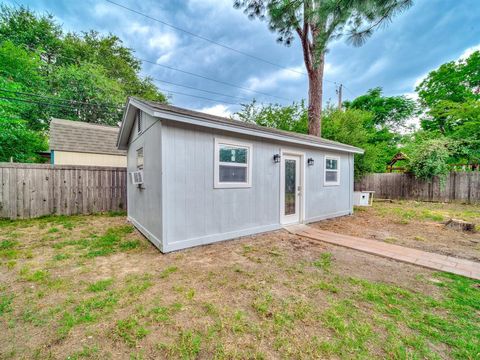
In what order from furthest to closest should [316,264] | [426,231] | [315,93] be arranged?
1. [315,93]
2. [426,231]
3. [316,264]

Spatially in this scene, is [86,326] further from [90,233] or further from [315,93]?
[315,93]

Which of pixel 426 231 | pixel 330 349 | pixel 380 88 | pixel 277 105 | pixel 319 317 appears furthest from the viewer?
pixel 380 88

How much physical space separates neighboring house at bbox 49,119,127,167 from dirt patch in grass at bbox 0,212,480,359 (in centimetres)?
855

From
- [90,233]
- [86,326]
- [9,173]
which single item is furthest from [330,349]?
[9,173]

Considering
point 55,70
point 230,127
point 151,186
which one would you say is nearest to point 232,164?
point 230,127

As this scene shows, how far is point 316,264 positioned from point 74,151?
1267 centimetres

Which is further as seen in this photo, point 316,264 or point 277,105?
point 277,105

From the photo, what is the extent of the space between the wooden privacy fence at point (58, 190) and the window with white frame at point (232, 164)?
5393mm

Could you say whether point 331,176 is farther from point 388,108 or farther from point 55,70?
point 55,70

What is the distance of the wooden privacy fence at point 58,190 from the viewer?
20.4 feet

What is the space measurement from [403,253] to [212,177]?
4103 mm

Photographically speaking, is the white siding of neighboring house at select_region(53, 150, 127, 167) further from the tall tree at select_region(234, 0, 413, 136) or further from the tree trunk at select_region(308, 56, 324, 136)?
the tree trunk at select_region(308, 56, 324, 136)

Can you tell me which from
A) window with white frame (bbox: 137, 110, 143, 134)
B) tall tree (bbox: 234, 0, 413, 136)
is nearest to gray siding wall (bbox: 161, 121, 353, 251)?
window with white frame (bbox: 137, 110, 143, 134)

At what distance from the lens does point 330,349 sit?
1.73 meters
